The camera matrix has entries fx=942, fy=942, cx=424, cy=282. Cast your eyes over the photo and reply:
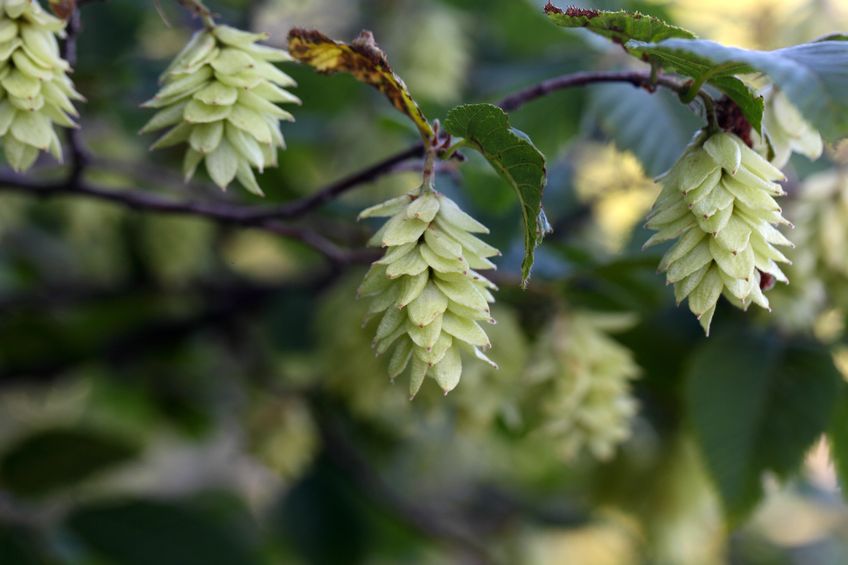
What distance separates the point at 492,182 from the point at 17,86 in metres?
0.72

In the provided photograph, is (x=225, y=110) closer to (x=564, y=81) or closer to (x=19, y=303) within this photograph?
(x=564, y=81)

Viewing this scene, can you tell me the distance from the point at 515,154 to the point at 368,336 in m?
0.72

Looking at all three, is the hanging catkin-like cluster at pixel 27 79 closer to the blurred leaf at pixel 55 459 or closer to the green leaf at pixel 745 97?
the green leaf at pixel 745 97

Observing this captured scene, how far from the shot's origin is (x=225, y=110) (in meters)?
0.89

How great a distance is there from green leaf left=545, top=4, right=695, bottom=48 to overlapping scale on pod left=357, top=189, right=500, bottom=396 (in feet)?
0.62

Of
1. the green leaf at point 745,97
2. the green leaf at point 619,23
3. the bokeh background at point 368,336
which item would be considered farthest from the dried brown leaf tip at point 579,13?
the bokeh background at point 368,336

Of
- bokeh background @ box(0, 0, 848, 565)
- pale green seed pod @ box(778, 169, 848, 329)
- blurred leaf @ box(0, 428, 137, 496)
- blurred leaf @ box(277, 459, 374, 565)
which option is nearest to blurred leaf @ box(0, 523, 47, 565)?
bokeh background @ box(0, 0, 848, 565)

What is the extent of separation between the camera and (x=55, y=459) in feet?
6.21

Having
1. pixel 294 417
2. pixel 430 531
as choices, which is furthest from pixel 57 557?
pixel 430 531

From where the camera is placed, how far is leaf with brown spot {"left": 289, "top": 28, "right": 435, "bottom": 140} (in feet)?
2.77

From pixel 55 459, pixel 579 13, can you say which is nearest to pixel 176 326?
pixel 55 459

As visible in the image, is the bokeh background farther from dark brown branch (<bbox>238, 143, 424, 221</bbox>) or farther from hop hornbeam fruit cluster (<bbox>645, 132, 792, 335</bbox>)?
hop hornbeam fruit cluster (<bbox>645, 132, 792, 335</bbox>)

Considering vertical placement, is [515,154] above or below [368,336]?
above

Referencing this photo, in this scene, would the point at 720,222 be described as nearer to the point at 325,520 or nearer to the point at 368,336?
Result: the point at 368,336
